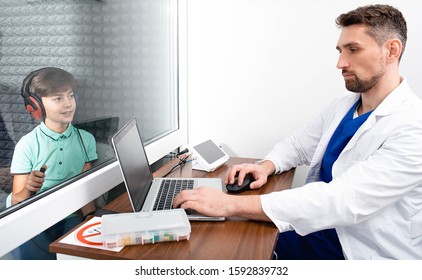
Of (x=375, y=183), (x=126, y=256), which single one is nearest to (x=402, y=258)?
(x=375, y=183)

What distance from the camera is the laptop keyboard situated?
1046 mm

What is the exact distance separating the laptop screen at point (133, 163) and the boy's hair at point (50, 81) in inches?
10.5

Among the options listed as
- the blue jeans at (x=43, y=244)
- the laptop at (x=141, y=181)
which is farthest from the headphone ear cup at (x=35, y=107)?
the blue jeans at (x=43, y=244)

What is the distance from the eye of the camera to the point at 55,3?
1117 mm

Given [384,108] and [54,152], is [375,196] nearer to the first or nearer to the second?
[384,108]

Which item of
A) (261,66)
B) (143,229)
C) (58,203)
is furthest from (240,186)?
(261,66)

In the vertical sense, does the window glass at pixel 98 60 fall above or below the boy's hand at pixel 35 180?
above

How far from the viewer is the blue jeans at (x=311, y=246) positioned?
117 centimetres

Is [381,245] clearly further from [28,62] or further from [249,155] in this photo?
[28,62]

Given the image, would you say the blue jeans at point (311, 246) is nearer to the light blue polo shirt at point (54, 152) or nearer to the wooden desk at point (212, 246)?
the wooden desk at point (212, 246)

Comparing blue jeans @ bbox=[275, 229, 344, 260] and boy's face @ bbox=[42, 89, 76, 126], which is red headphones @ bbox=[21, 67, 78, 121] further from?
blue jeans @ bbox=[275, 229, 344, 260]

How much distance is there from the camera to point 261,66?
1864 mm
